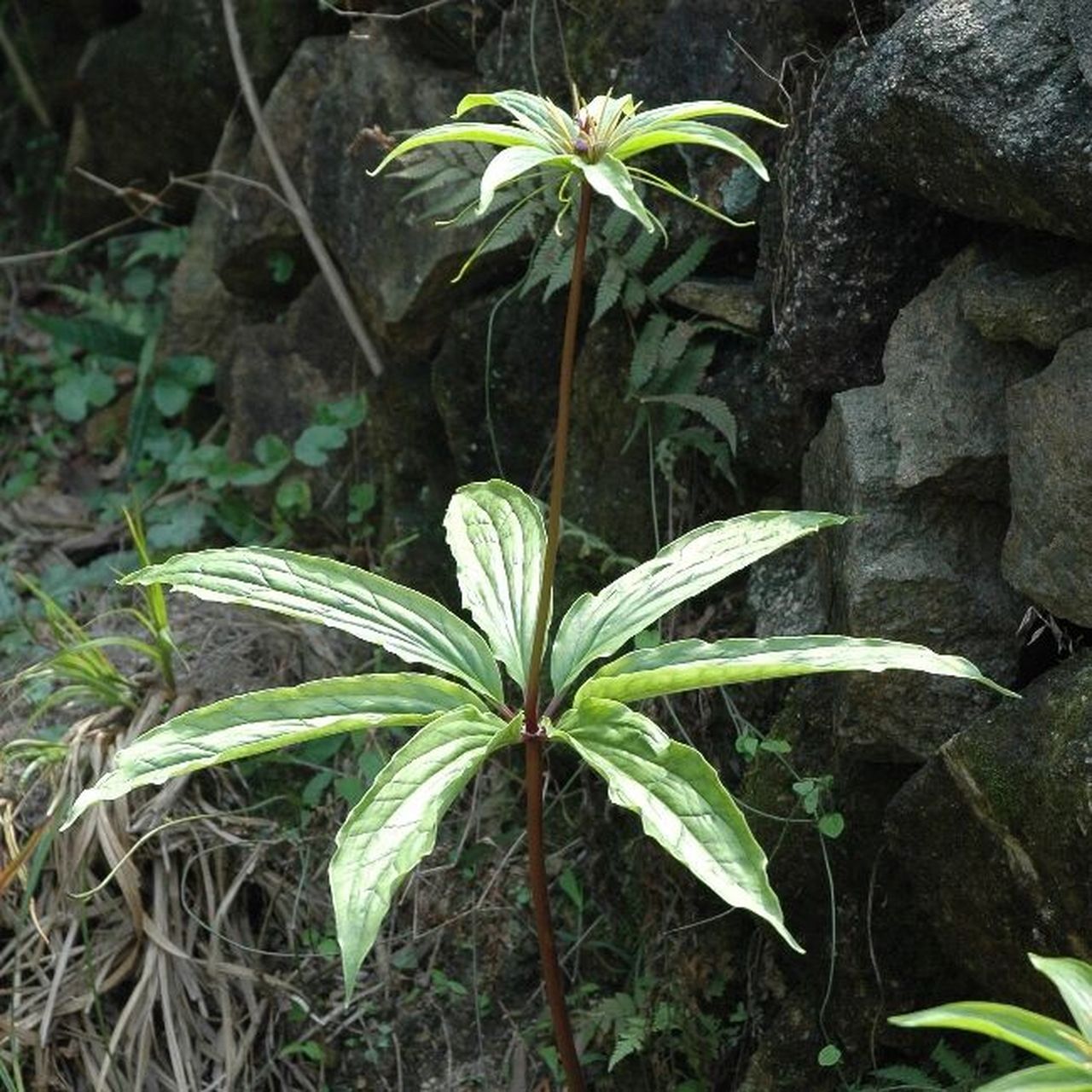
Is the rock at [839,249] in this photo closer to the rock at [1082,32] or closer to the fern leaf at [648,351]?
the fern leaf at [648,351]

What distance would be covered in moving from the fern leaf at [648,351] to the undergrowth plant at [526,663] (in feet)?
2.27

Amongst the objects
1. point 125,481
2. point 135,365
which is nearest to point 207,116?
point 135,365

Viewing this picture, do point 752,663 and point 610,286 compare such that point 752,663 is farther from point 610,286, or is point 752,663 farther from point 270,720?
point 610,286

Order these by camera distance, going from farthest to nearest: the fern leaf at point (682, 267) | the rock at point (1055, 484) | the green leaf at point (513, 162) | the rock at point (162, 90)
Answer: the rock at point (162, 90)
the fern leaf at point (682, 267)
the rock at point (1055, 484)
the green leaf at point (513, 162)

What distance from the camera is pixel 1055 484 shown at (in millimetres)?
2627

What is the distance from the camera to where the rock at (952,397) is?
2855 millimetres

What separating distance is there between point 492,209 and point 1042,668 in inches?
62.0

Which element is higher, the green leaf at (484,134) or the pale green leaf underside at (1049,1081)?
the green leaf at (484,134)

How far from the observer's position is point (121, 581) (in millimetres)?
2551

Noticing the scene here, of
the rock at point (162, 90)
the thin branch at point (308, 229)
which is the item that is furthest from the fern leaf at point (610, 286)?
the rock at point (162, 90)

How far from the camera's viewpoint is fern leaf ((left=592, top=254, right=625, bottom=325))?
340cm

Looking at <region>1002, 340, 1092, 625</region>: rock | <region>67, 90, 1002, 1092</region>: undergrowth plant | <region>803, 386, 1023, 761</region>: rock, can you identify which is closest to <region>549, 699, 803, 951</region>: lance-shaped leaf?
<region>67, 90, 1002, 1092</region>: undergrowth plant

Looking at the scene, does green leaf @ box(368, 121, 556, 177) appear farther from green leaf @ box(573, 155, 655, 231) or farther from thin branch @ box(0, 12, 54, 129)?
thin branch @ box(0, 12, 54, 129)

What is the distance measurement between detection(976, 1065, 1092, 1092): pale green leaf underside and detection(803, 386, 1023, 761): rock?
3.11 feet
